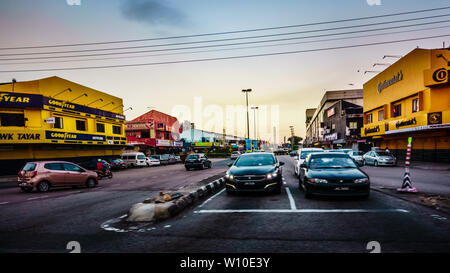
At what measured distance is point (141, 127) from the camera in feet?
175

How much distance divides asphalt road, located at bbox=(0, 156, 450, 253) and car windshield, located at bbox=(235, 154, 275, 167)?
238 cm

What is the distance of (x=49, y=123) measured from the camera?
2508 cm

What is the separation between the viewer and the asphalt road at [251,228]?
14.4ft

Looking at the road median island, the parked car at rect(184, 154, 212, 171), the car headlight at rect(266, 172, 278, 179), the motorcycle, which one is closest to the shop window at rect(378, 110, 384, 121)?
the parked car at rect(184, 154, 212, 171)

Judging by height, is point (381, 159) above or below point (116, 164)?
above

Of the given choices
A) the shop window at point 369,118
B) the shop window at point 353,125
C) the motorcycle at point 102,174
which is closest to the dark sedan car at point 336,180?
the motorcycle at point 102,174

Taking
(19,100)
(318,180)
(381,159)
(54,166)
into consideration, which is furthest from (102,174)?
(381,159)

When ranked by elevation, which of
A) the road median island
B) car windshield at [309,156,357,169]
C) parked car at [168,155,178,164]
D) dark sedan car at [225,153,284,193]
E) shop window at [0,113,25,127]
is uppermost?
shop window at [0,113,25,127]

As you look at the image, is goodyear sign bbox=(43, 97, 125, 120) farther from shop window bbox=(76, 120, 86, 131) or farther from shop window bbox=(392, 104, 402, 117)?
shop window bbox=(392, 104, 402, 117)

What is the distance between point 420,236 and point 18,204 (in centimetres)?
1232

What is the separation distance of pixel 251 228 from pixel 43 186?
12598 millimetres

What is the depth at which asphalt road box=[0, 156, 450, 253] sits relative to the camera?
4395mm

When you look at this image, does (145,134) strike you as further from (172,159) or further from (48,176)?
(48,176)

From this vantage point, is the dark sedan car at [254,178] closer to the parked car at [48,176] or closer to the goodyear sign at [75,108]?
the parked car at [48,176]
